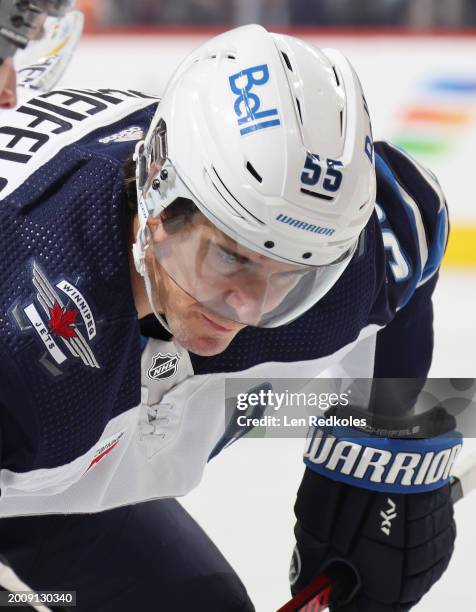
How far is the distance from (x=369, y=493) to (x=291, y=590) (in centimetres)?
26

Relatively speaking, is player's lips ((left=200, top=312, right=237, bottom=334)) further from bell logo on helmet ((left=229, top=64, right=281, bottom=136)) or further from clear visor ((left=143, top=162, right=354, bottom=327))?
bell logo on helmet ((left=229, top=64, right=281, bottom=136))

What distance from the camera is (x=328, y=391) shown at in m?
2.09

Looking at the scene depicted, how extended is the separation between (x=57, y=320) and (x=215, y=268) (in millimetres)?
218

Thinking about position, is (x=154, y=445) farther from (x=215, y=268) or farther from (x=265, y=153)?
(x=265, y=153)

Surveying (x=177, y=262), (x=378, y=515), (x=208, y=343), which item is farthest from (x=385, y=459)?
(x=177, y=262)

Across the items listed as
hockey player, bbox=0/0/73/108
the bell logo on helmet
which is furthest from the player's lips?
hockey player, bbox=0/0/73/108

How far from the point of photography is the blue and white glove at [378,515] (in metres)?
1.94

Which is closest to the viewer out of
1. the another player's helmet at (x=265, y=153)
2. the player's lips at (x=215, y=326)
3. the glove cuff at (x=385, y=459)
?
the another player's helmet at (x=265, y=153)

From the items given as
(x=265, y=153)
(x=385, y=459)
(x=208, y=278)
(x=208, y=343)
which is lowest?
(x=385, y=459)

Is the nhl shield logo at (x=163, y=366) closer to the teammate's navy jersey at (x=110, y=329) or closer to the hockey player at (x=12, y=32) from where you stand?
the teammate's navy jersey at (x=110, y=329)

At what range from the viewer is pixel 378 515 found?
6.47 ft

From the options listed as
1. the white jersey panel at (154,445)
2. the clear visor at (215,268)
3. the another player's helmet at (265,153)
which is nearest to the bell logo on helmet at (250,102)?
the another player's helmet at (265,153)

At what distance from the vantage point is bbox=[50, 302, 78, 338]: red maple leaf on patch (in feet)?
4.69

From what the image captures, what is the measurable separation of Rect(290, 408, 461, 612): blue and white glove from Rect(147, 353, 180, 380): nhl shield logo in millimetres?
376
